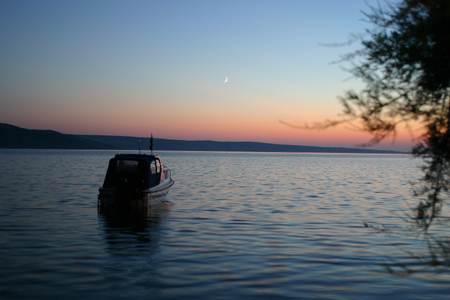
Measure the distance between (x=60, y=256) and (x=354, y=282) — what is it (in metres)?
7.38

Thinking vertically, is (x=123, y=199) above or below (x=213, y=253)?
above

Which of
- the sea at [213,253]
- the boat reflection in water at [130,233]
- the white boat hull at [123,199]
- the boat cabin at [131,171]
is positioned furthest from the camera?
the boat cabin at [131,171]

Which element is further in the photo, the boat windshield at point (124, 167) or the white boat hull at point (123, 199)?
the boat windshield at point (124, 167)

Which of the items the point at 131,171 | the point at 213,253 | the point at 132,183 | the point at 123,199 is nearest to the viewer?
the point at 213,253

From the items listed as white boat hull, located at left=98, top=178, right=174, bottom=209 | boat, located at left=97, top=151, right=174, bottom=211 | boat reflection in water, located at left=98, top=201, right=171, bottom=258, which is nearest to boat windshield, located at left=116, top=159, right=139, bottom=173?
boat, located at left=97, top=151, right=174, bottom=211

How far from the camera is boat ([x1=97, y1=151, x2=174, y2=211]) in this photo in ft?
65.3

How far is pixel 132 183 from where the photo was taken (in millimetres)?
20766

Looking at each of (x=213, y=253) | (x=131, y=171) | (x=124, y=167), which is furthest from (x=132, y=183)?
(x=213, y=253)

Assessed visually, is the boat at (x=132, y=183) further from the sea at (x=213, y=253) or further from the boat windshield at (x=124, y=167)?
the sea at (x=213, y=253)

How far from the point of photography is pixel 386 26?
7402 millimetres

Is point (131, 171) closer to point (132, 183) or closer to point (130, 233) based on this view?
point (132, 183)

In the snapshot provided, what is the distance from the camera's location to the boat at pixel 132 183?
65.3 ft

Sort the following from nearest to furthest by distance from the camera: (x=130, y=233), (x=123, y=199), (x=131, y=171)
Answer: (x=130, y=233), (x=123, y=199), (x=131, y=171)

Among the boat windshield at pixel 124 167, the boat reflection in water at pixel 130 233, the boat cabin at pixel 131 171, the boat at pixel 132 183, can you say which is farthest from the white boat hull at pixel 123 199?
the boat windshield at pixel 124 167
